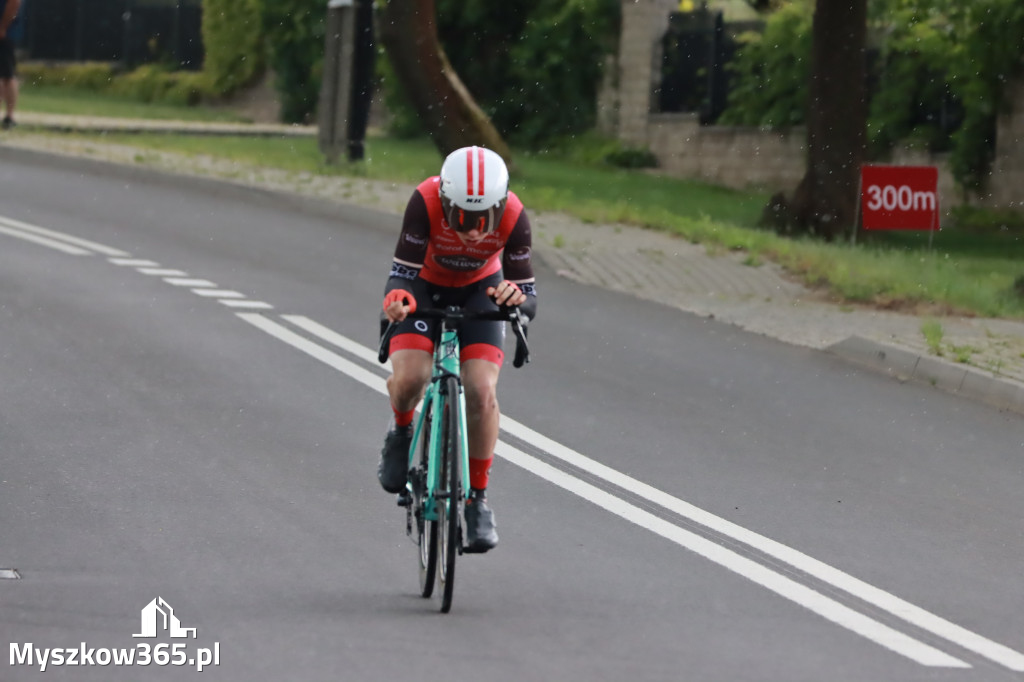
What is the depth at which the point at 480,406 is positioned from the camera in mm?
6973

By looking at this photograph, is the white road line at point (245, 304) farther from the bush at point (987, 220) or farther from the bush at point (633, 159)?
the bush at point (633, 159)

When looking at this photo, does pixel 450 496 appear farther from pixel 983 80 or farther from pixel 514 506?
pixel 983 80

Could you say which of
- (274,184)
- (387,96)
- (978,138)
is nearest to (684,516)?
(274,184)

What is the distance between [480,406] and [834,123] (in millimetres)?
16747

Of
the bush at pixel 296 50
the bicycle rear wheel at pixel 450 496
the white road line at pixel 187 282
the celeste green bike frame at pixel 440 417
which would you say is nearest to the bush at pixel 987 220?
the bush at pixel 296 50

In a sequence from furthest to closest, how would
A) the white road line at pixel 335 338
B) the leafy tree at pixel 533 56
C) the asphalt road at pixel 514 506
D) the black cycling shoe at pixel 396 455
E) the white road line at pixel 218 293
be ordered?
the leafy tree at pixel 533 56
the white road line at pixel 218 293
the white road line at pixel 335 338
the black cycling shoe at pixel 396 455
the asphalt road at pixel 514 506

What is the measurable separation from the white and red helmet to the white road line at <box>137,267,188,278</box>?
947 cm

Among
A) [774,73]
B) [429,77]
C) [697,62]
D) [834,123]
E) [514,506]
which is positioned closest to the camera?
[514,506]

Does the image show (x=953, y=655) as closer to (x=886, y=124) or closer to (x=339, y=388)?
(x=339, y=388)

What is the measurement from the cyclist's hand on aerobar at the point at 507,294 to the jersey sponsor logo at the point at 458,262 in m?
0.38

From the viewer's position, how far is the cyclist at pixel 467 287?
22.1 feet

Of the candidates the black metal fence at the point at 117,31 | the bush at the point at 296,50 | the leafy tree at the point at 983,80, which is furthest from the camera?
the black metal fence at the point at 117,31

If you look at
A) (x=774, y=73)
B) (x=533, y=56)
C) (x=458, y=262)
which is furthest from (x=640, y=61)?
(x=458, y=262)

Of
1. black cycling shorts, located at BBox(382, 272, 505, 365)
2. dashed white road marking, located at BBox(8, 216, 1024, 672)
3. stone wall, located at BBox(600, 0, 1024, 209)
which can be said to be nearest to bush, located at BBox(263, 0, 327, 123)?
stone wall, located at BBox(600, 0, 1024, 209)
